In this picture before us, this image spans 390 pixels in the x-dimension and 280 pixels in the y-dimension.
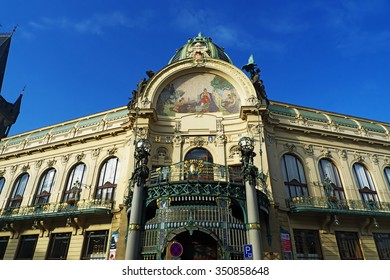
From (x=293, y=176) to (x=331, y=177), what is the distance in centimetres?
337

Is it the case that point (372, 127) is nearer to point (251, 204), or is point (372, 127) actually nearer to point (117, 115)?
point (251, 204)

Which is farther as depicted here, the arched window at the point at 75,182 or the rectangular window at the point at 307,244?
the arched window at the point at 75,182

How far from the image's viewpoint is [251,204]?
1295cm

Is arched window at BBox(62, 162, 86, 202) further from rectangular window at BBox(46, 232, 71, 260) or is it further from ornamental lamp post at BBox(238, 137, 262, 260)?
ornamental lamp post at BBox(238, 137, 262, 260)

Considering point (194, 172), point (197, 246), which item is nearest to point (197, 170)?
point (194, 172)

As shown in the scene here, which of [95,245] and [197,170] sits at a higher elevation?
[197,170]

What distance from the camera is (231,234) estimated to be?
12570 mm

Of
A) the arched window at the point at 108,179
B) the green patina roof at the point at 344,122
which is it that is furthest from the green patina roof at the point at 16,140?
the green patina roof at the point at 344,122

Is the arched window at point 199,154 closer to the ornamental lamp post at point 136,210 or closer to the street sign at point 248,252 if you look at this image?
the ornamental lamp post at point 136,210

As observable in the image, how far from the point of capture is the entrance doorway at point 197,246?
1452 cm

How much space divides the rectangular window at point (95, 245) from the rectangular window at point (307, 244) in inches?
490
